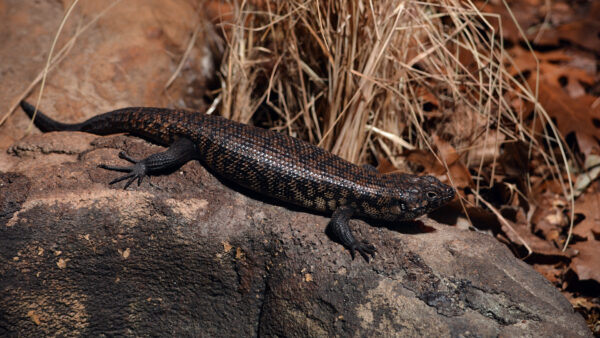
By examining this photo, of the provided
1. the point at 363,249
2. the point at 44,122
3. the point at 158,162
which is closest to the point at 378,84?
the point at 363,249

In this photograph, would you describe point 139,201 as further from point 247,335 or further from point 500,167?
point 500,167

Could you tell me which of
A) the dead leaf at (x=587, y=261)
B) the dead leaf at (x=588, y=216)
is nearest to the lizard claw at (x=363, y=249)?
the dead leaf at (x=587, y=261)

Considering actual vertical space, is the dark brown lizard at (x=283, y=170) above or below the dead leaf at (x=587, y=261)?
above

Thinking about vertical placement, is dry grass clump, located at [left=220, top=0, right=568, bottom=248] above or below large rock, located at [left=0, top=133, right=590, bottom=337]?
above

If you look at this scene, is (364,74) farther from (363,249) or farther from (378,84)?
(363,249)

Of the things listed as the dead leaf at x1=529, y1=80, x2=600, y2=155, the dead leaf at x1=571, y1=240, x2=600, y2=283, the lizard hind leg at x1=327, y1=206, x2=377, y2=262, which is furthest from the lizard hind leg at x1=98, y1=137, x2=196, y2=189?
the dead leaf at x1=529, y1=80, x2=600, y2=155

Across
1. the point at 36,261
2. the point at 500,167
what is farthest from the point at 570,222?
the point at 36,261

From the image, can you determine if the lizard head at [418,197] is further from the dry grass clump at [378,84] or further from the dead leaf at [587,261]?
the dead leaf at [587,261]

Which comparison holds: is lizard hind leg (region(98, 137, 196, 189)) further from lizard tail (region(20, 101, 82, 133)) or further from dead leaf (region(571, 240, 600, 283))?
dead leaf (region(571, 240, 600, 283))
